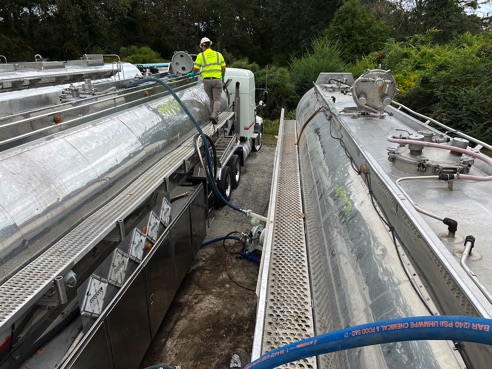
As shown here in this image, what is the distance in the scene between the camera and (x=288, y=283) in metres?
3.25

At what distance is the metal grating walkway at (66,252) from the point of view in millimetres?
1938

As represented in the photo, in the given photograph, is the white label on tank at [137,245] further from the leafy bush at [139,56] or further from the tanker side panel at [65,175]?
the leafy bush at [139,56]

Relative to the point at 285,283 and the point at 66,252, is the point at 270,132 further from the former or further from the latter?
the point at 66,252

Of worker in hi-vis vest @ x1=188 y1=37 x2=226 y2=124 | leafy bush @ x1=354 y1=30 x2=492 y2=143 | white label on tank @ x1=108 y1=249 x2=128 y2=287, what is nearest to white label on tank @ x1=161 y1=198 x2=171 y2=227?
white label on tank @ x1=108 y1=249 x2=128 y2=287

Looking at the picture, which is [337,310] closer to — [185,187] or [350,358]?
[350,358]

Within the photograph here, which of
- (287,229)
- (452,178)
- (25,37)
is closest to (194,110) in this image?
(287,229)

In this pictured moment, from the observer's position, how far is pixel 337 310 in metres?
2.56

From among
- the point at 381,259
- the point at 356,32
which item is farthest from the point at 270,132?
the point at 356,32

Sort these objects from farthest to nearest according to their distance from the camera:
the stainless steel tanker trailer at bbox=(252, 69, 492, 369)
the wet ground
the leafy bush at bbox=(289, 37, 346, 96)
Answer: the leafy bush at bbox=(289, 37, 346, 96)
the wet ground
the stainless steel tanker trailer at bbox=(252, 69, 492, 369)

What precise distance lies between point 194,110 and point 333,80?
502cm

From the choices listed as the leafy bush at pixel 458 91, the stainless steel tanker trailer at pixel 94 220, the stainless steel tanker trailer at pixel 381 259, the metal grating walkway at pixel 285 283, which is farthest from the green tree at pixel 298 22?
the stainless steel tanker trailer at pixel 381 259

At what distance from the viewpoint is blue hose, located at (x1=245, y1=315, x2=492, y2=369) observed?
1.12m

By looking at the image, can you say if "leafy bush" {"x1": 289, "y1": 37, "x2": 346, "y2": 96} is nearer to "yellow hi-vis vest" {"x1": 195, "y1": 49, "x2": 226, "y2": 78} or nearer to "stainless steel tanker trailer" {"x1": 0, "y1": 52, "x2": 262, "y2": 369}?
"yellow hi-vis vest" {"x1": 195, "y1": 49, "x2": 226, "y2": 78}

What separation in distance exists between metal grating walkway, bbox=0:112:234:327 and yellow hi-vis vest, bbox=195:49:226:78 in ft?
11.7
